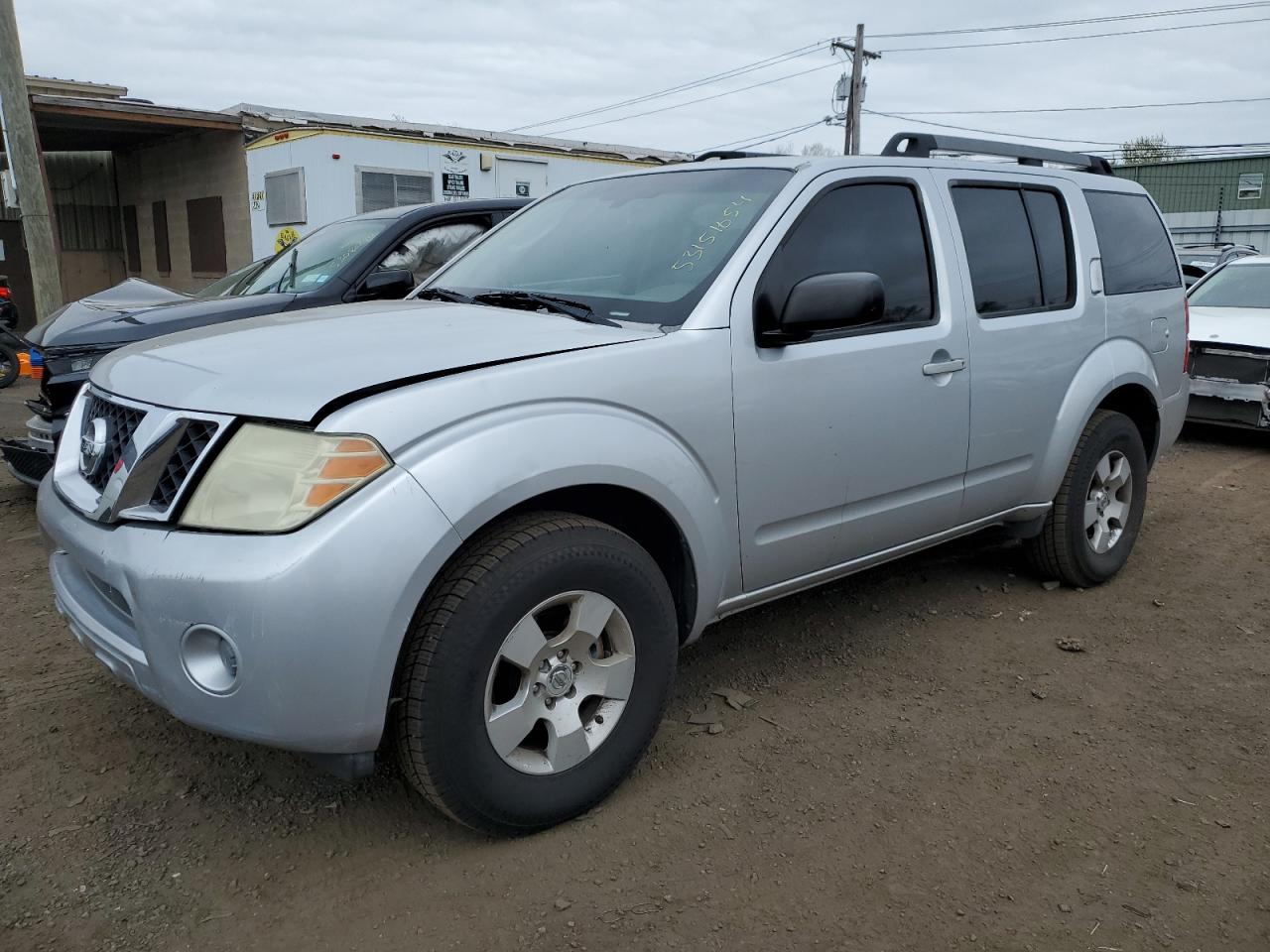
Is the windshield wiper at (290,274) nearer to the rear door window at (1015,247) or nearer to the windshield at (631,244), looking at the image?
the windshield at (631,244)

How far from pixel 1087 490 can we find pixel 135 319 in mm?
5004

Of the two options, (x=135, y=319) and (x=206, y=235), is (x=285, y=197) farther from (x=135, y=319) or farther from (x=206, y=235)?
(x=135, y=319)

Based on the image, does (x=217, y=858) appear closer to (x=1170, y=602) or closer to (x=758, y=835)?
(x=758, y=835)

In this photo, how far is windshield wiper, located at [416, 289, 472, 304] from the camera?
3.48 m

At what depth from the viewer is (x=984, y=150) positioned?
4.23 metres

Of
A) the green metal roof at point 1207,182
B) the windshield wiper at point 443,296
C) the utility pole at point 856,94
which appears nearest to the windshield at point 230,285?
the windshield wiper at point 443,296

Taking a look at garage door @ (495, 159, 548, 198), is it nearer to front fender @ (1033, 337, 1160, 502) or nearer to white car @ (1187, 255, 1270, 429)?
white car @ (1187, 255, 1270, 429)

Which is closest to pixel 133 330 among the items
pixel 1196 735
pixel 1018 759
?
pixel 1018 759

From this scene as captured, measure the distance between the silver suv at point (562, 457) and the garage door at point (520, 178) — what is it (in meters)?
11.4

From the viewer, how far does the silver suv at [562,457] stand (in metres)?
2.27

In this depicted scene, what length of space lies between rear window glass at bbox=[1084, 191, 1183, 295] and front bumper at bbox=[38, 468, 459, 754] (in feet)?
11.6

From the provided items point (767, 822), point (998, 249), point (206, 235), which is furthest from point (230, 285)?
point (206, 235)

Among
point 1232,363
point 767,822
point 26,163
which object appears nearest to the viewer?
point 767,822

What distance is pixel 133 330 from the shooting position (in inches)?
218
